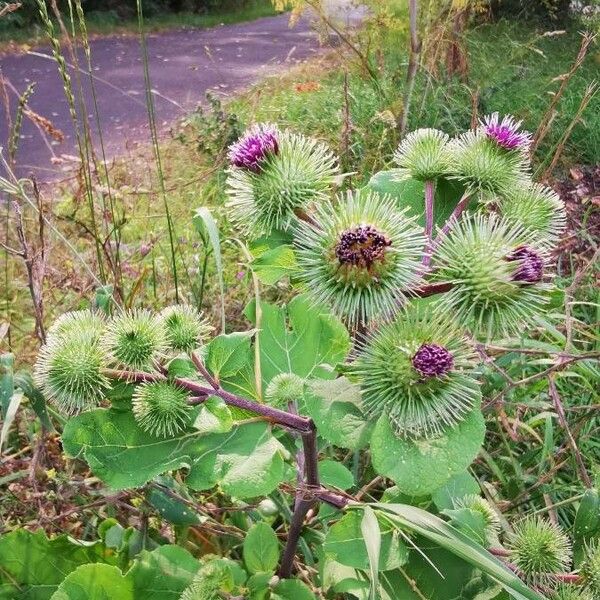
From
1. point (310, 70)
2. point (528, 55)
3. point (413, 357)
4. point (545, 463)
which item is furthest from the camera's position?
point (310, 70)

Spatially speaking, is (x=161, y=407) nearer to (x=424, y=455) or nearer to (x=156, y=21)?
(x=424, y=455)

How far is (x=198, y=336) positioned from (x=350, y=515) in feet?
1.30

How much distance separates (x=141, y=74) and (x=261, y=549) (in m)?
9.18

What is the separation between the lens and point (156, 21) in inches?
558

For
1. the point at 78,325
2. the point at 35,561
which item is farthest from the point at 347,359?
the point at 35,561

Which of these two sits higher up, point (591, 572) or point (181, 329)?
point (181, 329)

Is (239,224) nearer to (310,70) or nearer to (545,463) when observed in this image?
(545,463)

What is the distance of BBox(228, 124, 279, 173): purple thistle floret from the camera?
1162 millimetres

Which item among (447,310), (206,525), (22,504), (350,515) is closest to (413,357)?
(447,310)

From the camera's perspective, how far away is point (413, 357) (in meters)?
0.93

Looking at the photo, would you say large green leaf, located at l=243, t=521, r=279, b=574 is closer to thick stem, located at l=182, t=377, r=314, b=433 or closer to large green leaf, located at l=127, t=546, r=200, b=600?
large green leaf, located at l=127, t=546, r=200, b=600

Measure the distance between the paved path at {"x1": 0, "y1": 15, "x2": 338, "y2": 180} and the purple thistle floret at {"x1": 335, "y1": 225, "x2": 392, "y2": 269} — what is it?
4076 millimetres

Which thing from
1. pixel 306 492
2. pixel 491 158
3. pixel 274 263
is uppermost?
pixel 491 158

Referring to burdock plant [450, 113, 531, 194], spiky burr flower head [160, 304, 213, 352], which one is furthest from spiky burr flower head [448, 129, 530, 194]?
spiky burr flower head [160, 304, 213, 352]
